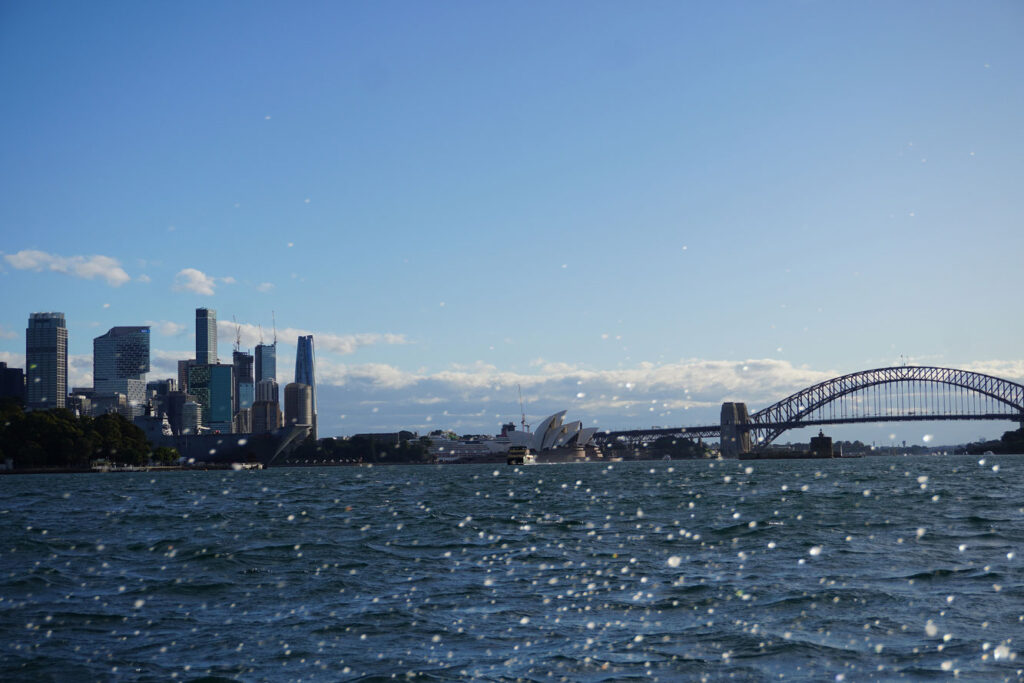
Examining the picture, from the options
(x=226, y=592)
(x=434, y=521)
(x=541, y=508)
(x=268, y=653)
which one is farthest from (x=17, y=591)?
(x=541, y=508)

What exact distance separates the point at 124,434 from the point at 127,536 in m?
169

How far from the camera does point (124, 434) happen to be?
7574 inches

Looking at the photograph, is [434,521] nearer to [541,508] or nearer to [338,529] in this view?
[338,529]

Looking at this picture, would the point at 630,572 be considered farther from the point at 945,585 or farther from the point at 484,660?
the point at 484,660

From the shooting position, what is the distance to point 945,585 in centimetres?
2070

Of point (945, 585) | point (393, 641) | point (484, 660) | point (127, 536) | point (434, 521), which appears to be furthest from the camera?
point (434, 521)

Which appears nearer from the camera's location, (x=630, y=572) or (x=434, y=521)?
(x=630, y=572)

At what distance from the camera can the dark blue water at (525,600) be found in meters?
14.5

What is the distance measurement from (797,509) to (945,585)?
23.8 m

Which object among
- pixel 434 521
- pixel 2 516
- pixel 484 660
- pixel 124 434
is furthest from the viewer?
pixel 124 434

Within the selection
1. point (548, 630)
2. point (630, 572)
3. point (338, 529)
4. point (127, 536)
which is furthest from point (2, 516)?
point (548, 630)

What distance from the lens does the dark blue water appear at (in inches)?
572

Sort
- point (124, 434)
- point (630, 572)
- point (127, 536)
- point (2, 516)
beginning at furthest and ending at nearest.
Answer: point (124, 434) < point (2, 516) < point (127, 536) < point (630, 572)

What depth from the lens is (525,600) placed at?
19.8 metres
